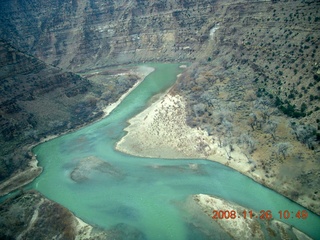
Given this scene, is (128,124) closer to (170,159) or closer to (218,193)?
(170,159)

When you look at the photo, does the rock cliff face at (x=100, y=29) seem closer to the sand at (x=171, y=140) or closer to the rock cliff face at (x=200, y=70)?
the rock cliff face at (x=200, y=70)

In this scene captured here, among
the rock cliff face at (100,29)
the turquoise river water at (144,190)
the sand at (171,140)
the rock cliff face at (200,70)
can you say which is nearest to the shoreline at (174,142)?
the sand at (171,140)

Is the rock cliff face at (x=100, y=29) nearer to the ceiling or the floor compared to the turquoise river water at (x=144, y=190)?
nearer to the ceiling

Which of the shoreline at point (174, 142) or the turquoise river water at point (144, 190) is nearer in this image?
the turquoise river water at point (144, 190)

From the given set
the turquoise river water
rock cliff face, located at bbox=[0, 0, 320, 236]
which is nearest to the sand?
rock cliff face, located at bbox=[0, 0, 320, 236]

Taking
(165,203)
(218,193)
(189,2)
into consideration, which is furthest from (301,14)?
(189,2)
